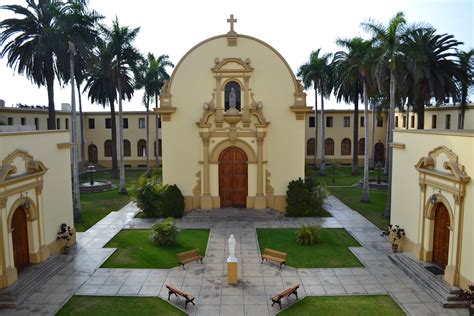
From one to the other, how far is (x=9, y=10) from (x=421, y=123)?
95.0 ft

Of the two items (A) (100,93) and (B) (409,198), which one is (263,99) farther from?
(A) (100,93)

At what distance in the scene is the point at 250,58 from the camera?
1020 inches

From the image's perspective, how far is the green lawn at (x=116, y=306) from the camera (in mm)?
13875

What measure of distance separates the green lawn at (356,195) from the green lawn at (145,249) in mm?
10594

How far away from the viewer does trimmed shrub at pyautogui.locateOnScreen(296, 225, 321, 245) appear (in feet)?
67.5

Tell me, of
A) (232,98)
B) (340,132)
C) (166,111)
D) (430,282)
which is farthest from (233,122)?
(340,132)

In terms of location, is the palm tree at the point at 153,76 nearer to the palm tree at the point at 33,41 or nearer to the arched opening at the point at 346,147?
the palm tree at the point at 33,41

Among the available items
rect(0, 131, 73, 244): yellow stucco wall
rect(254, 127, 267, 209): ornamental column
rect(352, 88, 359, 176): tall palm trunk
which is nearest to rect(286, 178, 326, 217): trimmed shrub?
rect(254, 127, 267, 209): ornamental column

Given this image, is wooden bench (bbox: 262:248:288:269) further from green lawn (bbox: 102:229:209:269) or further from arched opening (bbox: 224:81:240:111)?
arched opening (bbox: 224:81:240:111)

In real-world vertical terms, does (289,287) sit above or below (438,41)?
below

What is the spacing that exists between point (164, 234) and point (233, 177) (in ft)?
24.9

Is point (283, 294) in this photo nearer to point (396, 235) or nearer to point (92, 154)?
point (396, 235)

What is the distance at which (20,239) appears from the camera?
54.8ft

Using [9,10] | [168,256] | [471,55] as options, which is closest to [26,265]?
[168,256]
